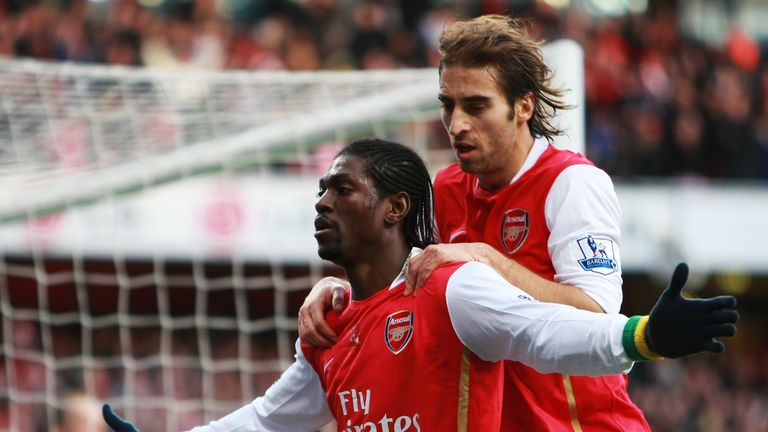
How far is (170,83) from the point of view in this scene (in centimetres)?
732

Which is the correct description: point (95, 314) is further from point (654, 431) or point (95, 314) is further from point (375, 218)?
point (375, 218)

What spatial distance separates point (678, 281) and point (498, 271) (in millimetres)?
772

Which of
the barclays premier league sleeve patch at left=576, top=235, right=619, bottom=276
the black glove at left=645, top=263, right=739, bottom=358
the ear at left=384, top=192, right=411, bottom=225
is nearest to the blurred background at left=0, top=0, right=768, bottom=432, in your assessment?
the ear at left=384, top=192, right=411, bottom=225

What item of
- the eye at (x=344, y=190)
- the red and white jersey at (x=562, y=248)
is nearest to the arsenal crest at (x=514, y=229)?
the red and white jersey at (x=562, y=248)

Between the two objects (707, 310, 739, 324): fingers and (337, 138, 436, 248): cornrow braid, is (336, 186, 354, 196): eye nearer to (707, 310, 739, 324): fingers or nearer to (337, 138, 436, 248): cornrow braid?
(337, 138, 436, 248): cornrow braid

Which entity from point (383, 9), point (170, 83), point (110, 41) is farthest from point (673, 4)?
point (170, 83)

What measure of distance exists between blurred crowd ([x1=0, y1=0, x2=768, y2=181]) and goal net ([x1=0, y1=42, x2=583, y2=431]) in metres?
1.96

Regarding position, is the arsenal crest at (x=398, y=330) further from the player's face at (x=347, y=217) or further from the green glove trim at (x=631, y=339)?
the green glove trim at (x=631, y=339)

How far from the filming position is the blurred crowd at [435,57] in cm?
1275

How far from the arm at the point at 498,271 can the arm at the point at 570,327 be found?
0.10 meters

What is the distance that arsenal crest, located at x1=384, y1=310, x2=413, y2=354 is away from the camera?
11.0 ft

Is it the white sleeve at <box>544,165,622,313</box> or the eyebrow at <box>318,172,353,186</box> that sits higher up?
the eyebrow at <box>318,172,353,186</box>

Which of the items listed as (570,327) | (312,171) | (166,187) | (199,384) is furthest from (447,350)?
(199,384)

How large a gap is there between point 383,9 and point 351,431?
458 inches
